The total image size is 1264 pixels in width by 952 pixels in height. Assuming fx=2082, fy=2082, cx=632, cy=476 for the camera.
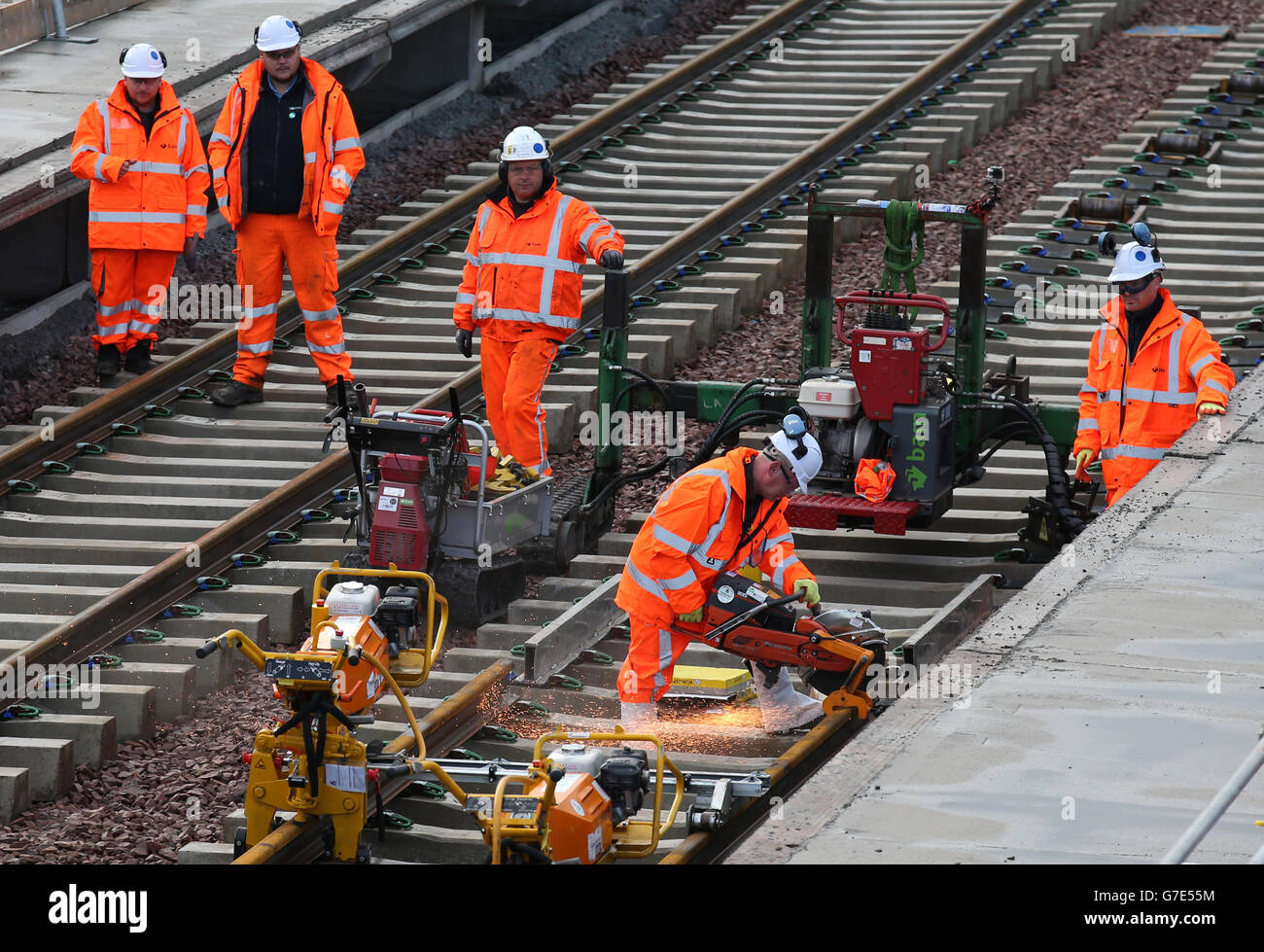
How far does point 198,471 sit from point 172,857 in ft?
12.4

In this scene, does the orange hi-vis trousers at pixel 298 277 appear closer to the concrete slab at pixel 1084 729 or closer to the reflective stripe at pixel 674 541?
the reflective stripe at pixel 674 541

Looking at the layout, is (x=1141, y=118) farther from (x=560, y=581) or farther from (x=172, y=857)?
(x=172, y=857)

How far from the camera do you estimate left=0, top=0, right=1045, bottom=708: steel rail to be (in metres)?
9.40

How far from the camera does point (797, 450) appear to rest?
8.16 m

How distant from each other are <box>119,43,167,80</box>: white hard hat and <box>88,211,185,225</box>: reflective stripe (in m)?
0.77

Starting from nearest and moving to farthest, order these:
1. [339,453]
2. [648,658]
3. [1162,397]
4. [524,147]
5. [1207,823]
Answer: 1. [1207,823]
2. [648,658]
3. [1162,397]
4. [524,147]
5. [339,453]

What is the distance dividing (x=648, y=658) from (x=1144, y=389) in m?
3.01

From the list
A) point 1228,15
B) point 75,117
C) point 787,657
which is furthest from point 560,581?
point 1228,15

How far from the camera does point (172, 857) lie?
7.90 meters

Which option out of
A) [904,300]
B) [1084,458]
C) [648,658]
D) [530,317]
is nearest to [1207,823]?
[648,658]

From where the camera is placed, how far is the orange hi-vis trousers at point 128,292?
12000mm

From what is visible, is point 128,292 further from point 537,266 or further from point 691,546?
point 691,546

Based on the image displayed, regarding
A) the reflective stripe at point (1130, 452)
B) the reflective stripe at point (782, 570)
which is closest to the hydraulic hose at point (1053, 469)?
the reflective stripe at point (1130, 452)

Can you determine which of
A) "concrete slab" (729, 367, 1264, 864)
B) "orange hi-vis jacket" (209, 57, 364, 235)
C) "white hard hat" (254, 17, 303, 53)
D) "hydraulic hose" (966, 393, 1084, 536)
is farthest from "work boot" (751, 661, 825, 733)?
"white hard hat" (254, 17, 303, 53)
